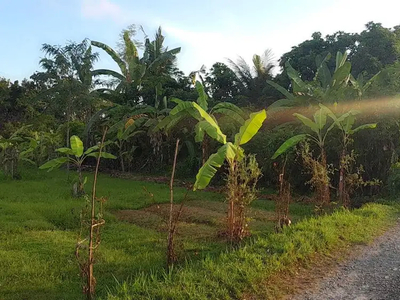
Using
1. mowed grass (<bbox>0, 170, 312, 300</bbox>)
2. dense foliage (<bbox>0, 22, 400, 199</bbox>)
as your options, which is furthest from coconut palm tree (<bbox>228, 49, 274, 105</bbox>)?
mowed grass (<bbox>0, 170, 312, 300</bbox>)

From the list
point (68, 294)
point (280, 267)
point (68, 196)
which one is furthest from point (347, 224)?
point (68, 196)

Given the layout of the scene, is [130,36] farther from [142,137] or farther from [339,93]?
[339,93]

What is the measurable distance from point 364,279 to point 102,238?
3.87 meters

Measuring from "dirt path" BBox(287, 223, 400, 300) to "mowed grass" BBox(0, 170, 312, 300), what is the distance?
4.35 ft

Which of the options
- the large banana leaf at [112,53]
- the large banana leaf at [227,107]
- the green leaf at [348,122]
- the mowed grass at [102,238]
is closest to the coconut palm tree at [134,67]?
the large banana leaf at [112,53]

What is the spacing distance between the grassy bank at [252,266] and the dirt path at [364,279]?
0.38 meters

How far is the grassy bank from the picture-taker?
359 cm

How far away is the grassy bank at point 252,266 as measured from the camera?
3.59 meters

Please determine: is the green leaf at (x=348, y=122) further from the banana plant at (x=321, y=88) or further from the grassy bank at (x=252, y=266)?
the banana plant at (x=321, y=88)

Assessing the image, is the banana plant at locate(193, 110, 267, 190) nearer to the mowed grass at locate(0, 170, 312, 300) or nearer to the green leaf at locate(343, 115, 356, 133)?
the mowed grass at locate(0, 170, 312, 300)

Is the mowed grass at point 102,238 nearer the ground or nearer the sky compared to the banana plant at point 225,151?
nearer the ground

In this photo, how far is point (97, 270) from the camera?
4.71 meters

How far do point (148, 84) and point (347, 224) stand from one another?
11.9m

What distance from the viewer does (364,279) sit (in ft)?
13.7
